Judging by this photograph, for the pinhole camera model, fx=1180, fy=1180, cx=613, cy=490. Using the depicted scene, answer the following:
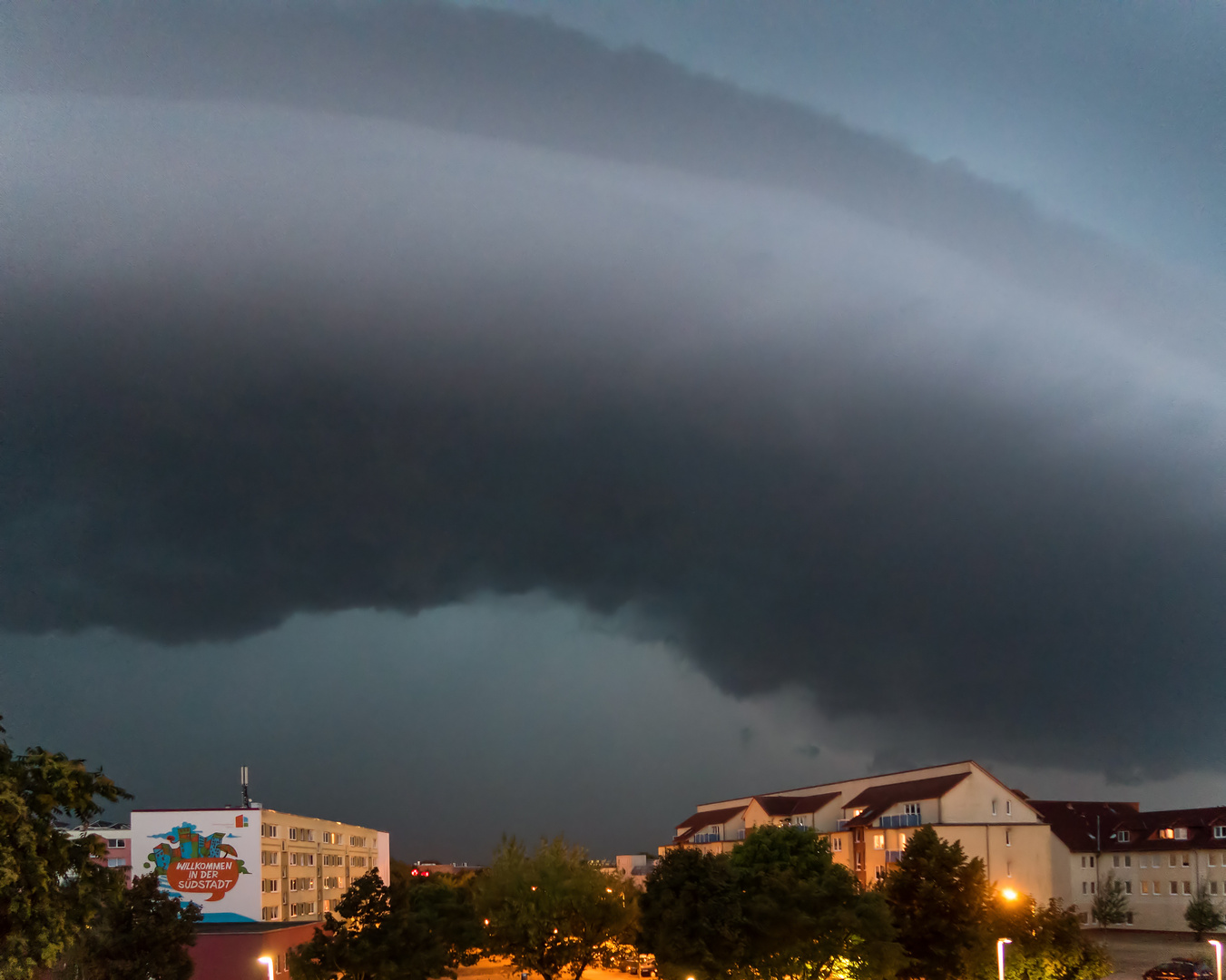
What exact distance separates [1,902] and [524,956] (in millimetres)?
44648

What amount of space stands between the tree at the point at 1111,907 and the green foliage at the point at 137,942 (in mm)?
74611

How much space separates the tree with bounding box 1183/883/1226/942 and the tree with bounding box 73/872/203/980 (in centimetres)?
7276

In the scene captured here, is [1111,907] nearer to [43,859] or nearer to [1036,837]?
[1036,837]

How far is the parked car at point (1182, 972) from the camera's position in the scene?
67.9 meters

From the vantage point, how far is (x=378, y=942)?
59.0 metres

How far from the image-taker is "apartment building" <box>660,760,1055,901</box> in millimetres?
90375

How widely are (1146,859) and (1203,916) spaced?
1112cm

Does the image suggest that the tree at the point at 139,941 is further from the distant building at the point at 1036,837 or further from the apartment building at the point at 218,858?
the distant building at the point at 1036,837

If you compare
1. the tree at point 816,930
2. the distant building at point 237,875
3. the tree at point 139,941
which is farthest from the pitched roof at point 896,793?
the tree at point 139,941

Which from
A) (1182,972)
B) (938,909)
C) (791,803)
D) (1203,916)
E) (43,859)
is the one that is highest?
(43,859)

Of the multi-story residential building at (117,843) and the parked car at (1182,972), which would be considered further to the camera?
the multi-story residential building at (117,843)

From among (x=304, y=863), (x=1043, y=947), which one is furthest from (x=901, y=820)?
(x=304, y=863)

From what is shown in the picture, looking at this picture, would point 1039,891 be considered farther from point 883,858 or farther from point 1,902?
point 1,902

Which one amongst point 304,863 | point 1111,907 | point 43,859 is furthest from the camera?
point 304,863
